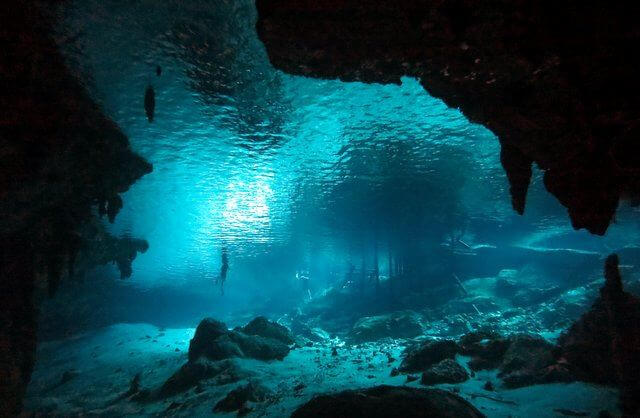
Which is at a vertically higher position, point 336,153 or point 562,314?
point 336,153

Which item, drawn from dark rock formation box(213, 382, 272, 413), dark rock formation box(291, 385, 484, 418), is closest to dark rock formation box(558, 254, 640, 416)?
dark rock formation box(291, 385, 484, 418)

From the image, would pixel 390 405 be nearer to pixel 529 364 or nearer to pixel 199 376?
pixel 529 364

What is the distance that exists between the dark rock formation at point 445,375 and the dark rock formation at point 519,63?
6.13 m

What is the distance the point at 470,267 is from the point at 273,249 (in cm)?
2207

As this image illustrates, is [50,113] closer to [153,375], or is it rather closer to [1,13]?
[1,13]

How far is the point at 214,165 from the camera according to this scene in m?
15.9

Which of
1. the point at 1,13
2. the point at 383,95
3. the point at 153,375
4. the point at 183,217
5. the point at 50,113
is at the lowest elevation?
the point at 153,375

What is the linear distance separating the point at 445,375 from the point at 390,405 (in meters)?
3.61

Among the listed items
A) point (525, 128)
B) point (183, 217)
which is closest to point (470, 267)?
point (183, 217)

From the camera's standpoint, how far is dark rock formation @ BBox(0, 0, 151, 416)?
16.4 ft

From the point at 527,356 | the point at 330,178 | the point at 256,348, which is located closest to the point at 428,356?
the point at 527,356

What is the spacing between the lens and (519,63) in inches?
128

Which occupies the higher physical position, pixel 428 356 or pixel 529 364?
pixel 529 364

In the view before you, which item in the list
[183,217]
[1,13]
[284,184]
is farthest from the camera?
[183,217]
